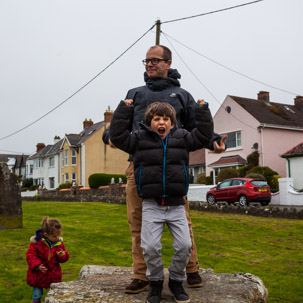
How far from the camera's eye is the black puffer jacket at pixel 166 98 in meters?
4.33

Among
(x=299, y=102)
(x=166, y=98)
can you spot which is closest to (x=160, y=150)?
(x=166, y=98)

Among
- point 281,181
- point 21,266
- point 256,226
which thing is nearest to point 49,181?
point 281,181

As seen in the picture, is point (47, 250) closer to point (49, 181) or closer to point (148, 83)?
point (148, 83)

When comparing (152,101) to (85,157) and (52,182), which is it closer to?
(85,157)

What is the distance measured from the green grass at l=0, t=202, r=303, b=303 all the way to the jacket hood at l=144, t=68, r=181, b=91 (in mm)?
3392

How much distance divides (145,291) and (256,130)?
3141 centimetres

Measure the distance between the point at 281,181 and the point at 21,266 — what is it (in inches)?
681

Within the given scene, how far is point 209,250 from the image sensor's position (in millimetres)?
9469

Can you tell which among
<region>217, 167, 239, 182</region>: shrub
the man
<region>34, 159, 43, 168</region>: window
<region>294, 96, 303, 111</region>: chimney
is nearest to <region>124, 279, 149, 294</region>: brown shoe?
the man

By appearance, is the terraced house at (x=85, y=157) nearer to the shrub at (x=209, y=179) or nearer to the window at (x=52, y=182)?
the window at (x=52, y=182)

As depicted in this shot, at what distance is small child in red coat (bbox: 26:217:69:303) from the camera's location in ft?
15.6

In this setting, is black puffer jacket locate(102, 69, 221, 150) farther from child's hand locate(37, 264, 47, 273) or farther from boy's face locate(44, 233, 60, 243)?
child's hand locate(37, 264, 47, 273)

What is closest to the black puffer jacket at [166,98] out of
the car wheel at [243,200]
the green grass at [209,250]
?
the green grass at [209,250]

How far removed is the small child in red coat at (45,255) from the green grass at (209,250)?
3.16 feet
